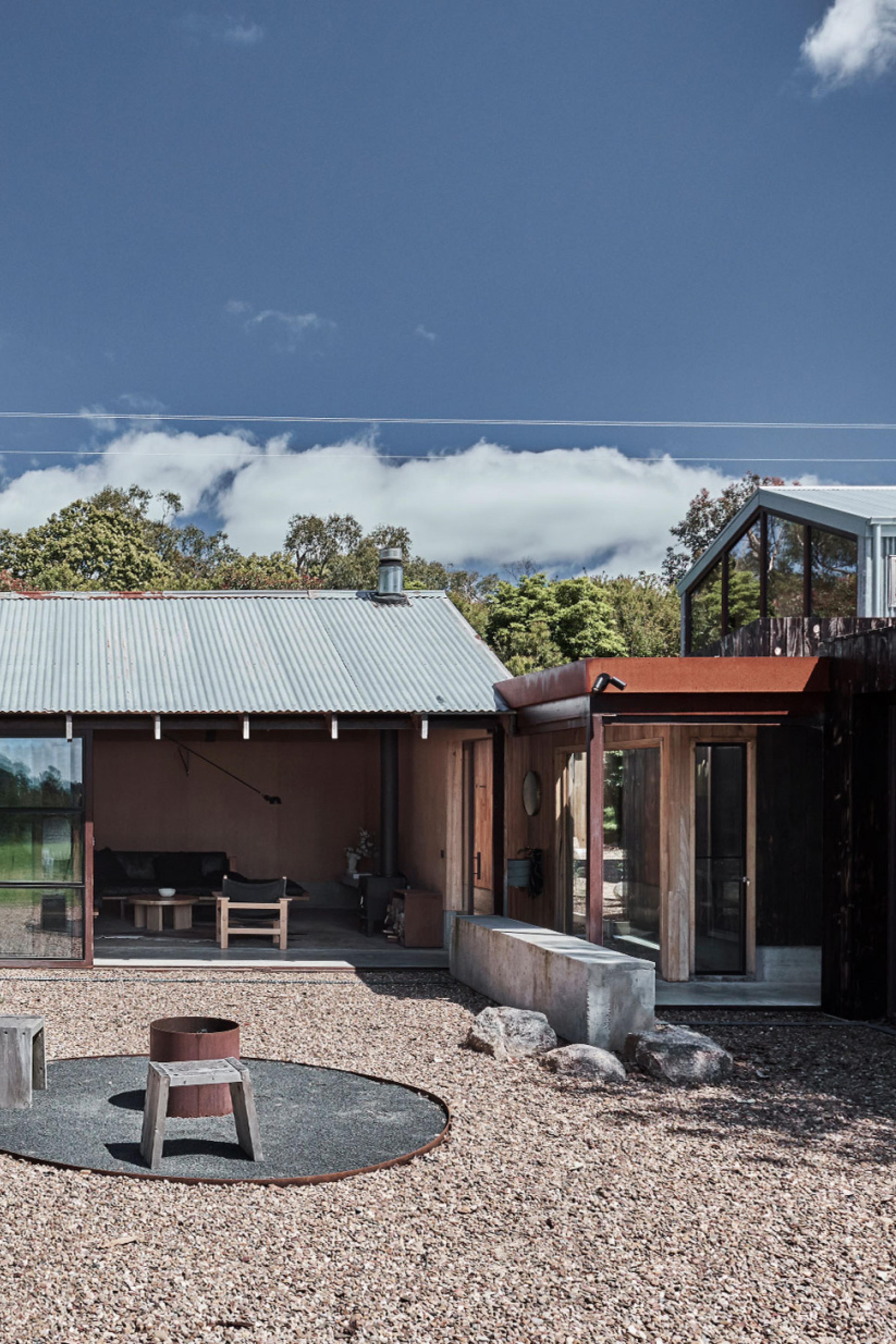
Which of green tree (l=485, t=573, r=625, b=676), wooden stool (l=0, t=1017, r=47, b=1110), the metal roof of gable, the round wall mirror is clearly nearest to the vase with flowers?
the round wall mirror

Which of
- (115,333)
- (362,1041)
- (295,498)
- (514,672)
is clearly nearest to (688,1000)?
(362,1041)

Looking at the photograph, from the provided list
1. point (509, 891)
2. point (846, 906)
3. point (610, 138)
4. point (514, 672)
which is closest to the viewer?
point (846, 906)

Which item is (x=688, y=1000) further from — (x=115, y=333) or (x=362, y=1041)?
(x=115, y=333)

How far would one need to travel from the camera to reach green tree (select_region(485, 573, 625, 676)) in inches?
1247

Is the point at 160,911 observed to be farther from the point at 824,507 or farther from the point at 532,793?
the point at 824,507

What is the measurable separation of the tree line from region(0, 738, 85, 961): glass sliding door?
15451 millimetres

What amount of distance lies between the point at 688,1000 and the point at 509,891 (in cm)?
310

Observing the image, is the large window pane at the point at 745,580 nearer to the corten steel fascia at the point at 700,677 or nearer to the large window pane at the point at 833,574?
the large window pane at the point at 833,574

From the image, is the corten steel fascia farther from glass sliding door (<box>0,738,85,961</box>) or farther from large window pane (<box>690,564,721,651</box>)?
large window pane (<box>690,564,721,651</box>)

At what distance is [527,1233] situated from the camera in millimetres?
4938

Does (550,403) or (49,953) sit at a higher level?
(550,403)

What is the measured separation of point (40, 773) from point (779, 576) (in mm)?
8098

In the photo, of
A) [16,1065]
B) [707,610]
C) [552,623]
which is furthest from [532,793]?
[552,623]

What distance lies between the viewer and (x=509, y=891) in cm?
1277
